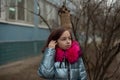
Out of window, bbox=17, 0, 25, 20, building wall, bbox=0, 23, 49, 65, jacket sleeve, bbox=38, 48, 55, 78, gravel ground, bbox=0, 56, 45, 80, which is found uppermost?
window, bbox=17, 0, 25, 20

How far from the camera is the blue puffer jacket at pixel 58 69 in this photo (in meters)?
3.57

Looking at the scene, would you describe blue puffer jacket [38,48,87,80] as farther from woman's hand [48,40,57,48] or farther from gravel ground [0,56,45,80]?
gravel ground [0,56,45,80]

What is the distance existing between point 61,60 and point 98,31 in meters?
3.78

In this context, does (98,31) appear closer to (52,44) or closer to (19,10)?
(52,44)

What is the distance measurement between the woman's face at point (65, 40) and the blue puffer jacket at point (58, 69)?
0.12 metres

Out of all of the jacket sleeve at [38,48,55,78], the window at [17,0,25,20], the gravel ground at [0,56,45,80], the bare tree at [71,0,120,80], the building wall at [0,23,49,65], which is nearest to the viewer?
the jacket sleeve at [38,48,55,78]

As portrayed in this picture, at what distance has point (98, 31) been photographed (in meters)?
7.29

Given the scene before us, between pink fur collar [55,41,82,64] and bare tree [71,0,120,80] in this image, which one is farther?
bare tree [71,0,120,80]

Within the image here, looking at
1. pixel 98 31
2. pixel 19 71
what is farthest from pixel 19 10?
pixel 98 31

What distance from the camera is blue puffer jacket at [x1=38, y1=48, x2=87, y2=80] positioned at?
3.57 m

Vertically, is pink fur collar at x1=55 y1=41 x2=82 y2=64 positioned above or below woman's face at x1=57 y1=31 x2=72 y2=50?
below

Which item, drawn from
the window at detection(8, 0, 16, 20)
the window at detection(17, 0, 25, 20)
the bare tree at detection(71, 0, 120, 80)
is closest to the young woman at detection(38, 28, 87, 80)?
the bare tree at detection(71, 0, 120, 80)

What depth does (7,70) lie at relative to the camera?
1191 centimetres

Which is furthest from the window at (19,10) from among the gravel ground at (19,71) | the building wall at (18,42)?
the gravel ground at (19,71)
